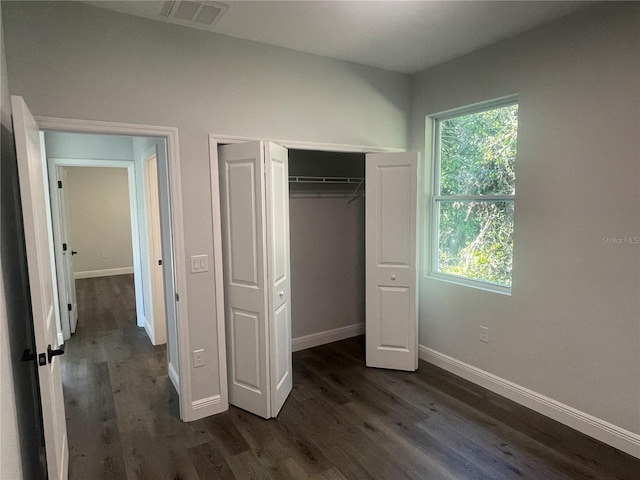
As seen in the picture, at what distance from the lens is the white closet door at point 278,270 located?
105 inches

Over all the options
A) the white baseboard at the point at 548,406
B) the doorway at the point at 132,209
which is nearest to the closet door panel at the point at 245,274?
the doorway at the point at 132,209

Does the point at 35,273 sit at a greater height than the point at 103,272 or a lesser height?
greater

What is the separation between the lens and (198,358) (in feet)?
9.21

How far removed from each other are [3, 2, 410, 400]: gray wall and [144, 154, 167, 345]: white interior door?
56.5 inches

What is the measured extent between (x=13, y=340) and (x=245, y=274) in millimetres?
1335

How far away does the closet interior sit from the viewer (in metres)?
4.04

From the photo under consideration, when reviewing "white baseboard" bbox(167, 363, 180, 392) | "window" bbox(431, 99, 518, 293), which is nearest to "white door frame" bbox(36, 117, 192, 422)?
"white baseboard" bbox(167, 363, 180, 392)

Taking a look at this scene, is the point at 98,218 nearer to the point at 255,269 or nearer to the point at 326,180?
the point at 326,180

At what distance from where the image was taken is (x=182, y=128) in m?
2.62

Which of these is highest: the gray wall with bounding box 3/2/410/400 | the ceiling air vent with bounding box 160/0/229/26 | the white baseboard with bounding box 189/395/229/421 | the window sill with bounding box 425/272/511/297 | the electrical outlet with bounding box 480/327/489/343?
the ceiling air vent with bounding box 160/0/229/26

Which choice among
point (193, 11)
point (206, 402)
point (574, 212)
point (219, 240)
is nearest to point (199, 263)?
point (219, 240)

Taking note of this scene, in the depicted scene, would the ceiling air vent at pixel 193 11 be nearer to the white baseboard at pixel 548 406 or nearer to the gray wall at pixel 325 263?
the gray wall at pixel 325 263

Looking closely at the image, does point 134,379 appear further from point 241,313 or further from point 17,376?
point 17,376

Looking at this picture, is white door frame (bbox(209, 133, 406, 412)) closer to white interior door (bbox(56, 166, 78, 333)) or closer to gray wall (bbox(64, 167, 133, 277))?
white interior door (bbox(56, 166, 78, 333))
